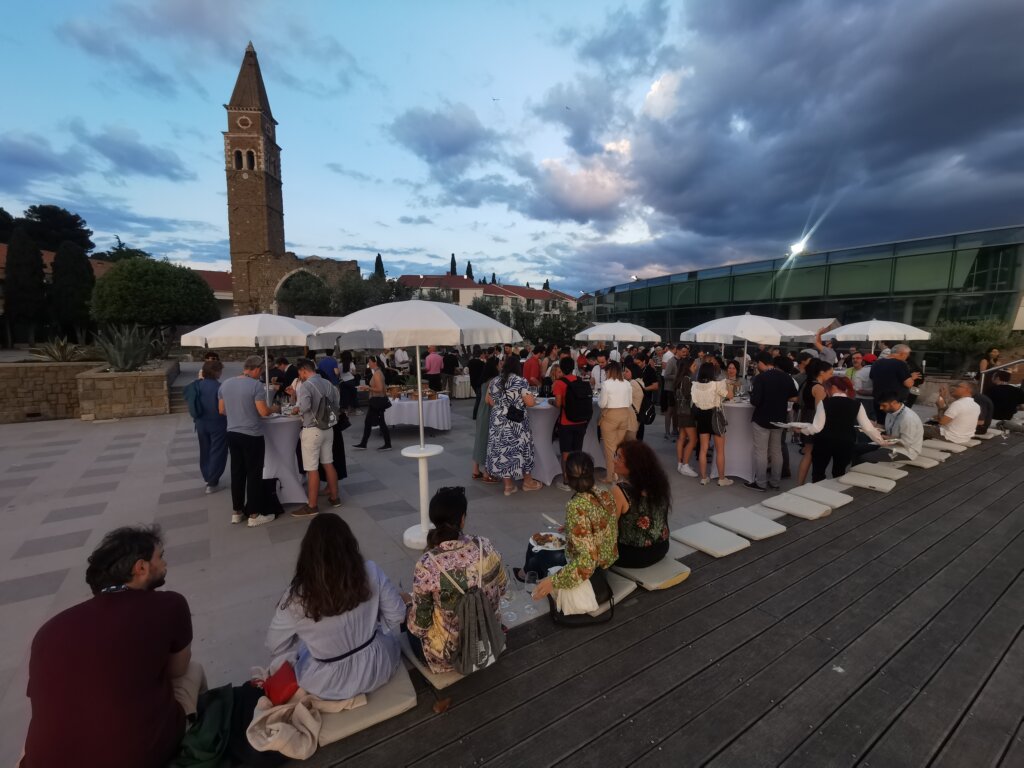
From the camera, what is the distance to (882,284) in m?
18.6

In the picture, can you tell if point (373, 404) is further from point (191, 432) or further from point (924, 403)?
point (924, 403)

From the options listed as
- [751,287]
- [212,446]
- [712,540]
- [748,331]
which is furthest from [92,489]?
[751,287]

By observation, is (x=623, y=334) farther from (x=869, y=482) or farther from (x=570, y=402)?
(x=869, y=482)

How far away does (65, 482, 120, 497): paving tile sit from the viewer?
238 inches

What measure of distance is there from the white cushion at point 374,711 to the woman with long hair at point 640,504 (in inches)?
64.0

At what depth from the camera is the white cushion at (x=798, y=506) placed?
4223 mm

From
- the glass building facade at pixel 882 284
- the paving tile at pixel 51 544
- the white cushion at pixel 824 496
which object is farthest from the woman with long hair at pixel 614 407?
the glass building facade at pixel 882 284

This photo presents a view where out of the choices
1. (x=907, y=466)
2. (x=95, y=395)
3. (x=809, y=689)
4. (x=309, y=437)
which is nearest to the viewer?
(x=809, y=689)

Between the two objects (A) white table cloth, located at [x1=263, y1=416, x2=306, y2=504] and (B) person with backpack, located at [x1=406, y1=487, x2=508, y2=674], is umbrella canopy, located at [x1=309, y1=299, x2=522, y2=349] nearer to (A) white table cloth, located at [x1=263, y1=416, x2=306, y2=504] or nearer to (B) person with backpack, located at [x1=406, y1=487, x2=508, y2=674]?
(A) white table cloth, located at [x1=263, y1=416, x2=306, y2=504]

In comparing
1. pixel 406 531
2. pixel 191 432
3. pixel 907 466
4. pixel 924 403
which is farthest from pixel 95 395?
pixel 924 403

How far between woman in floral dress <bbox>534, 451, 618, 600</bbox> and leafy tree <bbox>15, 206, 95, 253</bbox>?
64.0 metres

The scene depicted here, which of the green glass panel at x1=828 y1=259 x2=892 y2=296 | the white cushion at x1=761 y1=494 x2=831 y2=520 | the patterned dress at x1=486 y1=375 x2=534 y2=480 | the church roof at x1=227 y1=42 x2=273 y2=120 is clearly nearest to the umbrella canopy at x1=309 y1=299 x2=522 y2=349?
the patterned dress at x1=486 y1=375 x2=534 y2=480

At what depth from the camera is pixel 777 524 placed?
4.03 m

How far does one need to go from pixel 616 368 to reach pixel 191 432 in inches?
Result: 361
